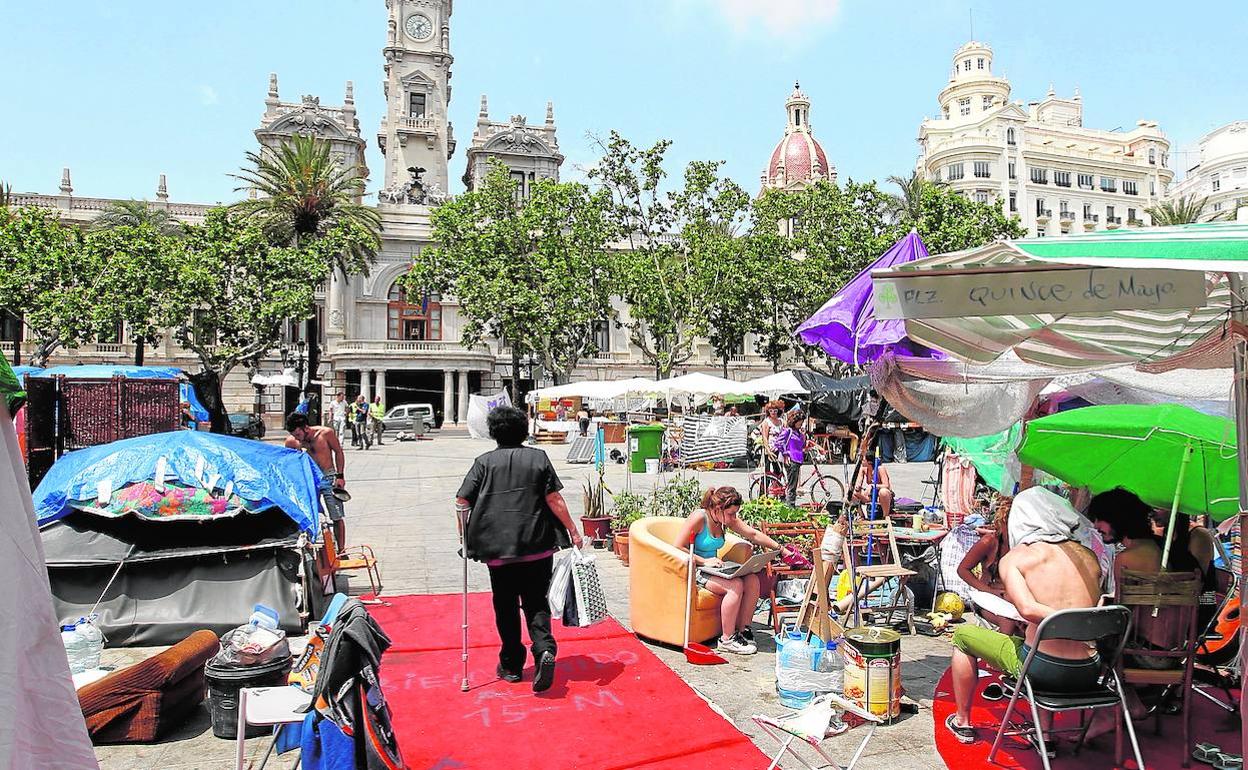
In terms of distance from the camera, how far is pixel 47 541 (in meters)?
6.53

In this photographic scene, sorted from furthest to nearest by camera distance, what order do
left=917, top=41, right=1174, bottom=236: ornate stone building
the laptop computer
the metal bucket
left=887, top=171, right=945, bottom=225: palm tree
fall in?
1. left=917, top=41, right=1174, bottom=236: ornate stone building
2. left=887, top=171, right=945, bottom=225: palm tree
3. the laptop computer
4. the metal bucket

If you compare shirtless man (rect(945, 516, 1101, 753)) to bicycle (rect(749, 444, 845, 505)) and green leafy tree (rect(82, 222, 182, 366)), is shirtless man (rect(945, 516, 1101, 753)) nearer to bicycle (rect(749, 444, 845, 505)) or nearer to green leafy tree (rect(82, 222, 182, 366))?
bicycle (rect(749, 444, 845, 505))

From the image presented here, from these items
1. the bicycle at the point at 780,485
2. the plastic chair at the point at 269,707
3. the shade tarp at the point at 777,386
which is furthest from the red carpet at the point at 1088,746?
the shade tarp at the point at 777,386

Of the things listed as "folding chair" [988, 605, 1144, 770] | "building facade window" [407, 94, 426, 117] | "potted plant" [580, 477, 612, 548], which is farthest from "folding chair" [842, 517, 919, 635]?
"building facade window" [407, 94, 426, 117]

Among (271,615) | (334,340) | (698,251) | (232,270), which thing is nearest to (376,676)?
(271,615)

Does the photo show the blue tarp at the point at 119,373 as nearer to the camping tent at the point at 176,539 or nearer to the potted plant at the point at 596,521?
the camping tent at the point at 176,539

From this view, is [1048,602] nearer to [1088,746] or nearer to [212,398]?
[1088,746]

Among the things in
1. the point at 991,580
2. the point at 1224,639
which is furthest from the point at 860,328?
the point at 1224,639

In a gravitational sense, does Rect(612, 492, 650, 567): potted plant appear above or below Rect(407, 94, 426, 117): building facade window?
below

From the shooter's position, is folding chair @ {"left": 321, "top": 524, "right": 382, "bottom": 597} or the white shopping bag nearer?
the white shopping bag

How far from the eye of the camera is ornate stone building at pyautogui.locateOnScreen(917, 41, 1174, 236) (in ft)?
230

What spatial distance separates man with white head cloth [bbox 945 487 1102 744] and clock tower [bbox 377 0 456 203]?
47138 millimetres

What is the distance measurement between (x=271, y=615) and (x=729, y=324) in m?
29.8

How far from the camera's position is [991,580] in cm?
555
